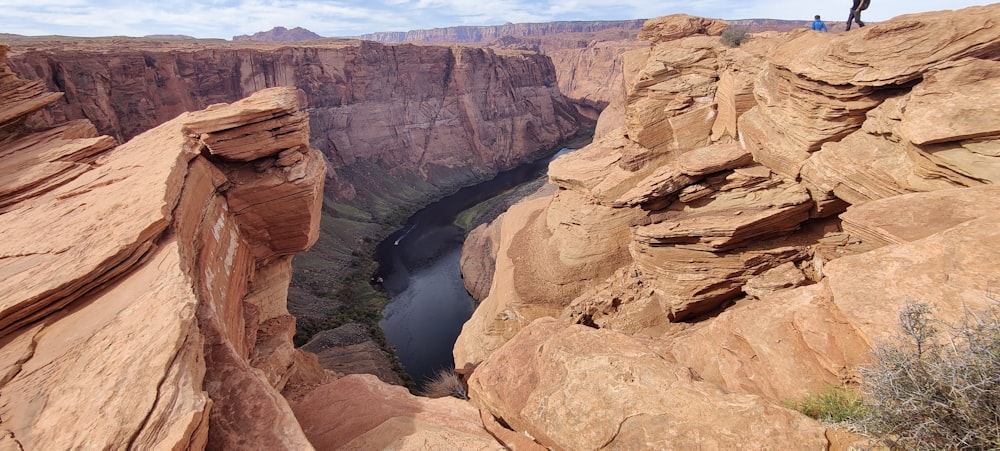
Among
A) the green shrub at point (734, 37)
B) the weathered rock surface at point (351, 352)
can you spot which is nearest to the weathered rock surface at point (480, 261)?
the weathered rock surface at point (351, 352)

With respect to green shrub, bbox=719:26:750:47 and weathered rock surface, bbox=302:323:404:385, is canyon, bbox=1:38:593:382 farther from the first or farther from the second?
green shrub, bbox=719:26:750:47

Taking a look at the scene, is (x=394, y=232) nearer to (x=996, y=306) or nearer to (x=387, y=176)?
(x=387, y=176)

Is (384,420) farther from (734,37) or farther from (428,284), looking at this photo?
(428,284)

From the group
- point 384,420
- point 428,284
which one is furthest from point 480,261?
point 384,420

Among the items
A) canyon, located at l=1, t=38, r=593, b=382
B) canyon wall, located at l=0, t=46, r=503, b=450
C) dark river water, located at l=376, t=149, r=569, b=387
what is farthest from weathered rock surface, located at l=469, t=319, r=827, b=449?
dark river water, located at l=376, t=149, r=569, b=387

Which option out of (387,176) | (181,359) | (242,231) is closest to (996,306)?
(181,359)

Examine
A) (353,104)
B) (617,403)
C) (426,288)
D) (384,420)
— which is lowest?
(426,288)

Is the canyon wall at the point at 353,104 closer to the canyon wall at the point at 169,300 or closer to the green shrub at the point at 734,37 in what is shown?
the canyon wall at the point at 169,300
